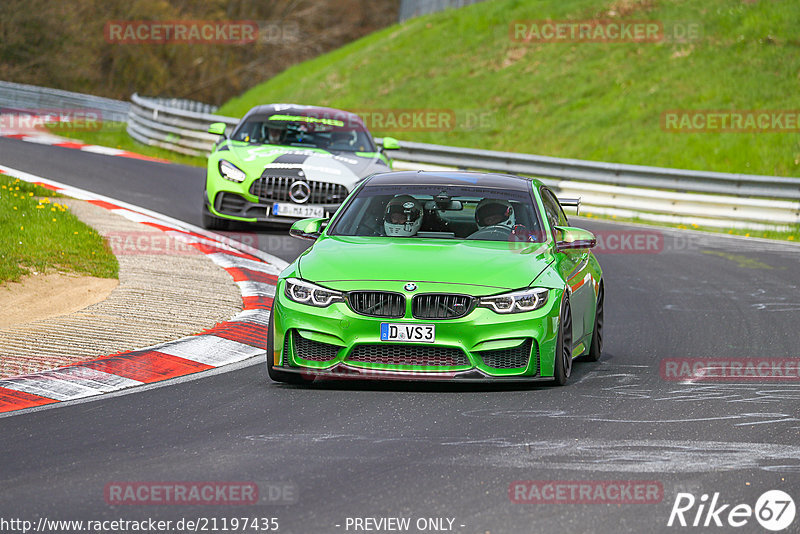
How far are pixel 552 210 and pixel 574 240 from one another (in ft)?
2.21

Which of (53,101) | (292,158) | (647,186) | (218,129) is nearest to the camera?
(292,158)

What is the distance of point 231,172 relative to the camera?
52.3 feet

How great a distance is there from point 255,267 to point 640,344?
4718mm

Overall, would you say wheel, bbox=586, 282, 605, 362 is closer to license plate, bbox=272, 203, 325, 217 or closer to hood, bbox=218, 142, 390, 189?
license plate, bbox=272, 203, 325, 217

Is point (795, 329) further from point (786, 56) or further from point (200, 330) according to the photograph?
point (786, 56)

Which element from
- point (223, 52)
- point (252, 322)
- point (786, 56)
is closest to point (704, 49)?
point (786, 56)

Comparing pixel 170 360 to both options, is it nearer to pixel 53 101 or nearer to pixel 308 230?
pixel 308 230

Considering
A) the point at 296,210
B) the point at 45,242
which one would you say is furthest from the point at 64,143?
the point at 45,242

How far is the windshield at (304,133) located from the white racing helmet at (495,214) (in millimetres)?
7800

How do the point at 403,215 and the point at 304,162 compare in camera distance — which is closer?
the point at 403,215

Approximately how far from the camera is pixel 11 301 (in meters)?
10.9

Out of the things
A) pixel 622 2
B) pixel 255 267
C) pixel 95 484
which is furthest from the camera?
pixel 622 2

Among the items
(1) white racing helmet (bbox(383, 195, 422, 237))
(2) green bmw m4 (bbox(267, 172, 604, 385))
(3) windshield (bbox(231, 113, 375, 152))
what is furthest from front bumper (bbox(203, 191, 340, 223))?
(2) green bmw m4 (bbox(267, 172, 604, 385))

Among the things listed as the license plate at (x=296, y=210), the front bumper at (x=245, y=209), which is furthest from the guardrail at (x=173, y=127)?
the license plate at (x=296, y=210)
